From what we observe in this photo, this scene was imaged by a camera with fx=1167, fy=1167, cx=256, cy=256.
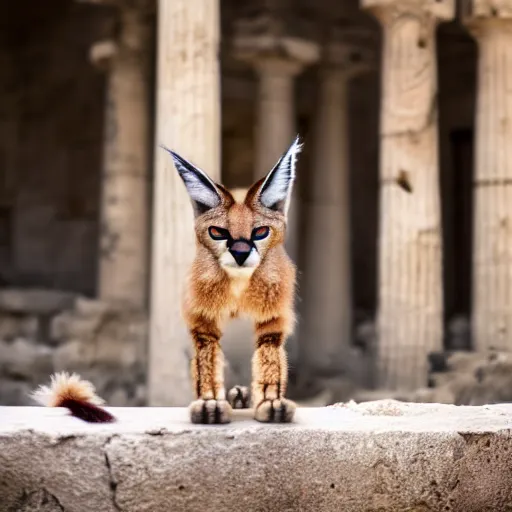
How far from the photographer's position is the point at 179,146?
10773 millimetres

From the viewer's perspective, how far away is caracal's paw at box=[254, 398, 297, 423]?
424 centimetres

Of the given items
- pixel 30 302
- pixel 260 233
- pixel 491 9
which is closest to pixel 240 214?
pixel 260 233

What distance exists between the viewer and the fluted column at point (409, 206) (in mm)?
11812

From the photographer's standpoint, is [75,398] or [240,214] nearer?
[240,214]

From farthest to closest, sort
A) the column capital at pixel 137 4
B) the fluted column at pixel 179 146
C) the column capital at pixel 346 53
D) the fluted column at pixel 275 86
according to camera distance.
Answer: the column capital at pixel 346 53, the fluted column at pixel 275 86, the column capital at pixel 137 4, the fluted column at pixel 179 146

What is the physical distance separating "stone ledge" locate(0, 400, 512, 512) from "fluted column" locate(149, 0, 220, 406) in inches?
249

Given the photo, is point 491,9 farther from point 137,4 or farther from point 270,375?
point 270,375

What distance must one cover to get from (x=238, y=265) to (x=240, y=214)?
20cm

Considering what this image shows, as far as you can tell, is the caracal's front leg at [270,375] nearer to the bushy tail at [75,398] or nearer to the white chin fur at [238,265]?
the white chin fur at [238,265]

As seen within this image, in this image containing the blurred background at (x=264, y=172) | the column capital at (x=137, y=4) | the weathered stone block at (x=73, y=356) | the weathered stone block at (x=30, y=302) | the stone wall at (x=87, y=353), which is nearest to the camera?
the blurred background at (x=264, y=172)

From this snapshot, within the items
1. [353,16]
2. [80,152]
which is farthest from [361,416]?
[80,152]

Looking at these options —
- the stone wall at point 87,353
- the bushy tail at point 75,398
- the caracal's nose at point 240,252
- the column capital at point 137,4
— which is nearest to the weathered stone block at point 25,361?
the stone wall at point 87,353

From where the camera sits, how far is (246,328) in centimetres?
653

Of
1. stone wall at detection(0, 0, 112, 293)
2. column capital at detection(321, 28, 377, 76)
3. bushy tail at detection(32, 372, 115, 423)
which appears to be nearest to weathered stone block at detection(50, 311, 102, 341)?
column capital at detection(321, 28, 377, 76)
